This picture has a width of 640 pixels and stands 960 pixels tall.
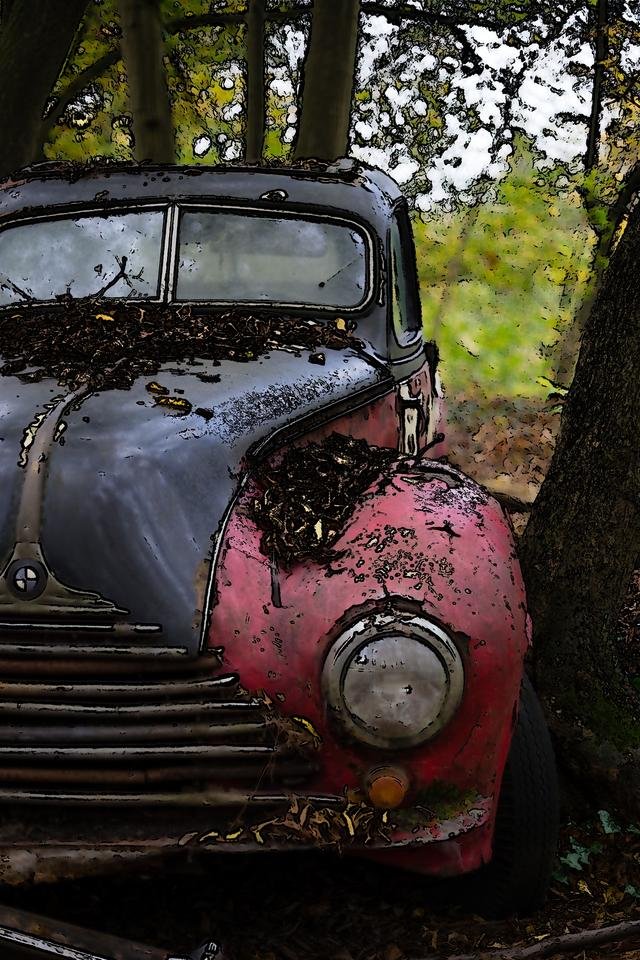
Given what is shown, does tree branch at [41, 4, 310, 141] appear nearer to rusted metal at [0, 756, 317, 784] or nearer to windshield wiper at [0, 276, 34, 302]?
windshield wiper at [0, 276, 34, 302]

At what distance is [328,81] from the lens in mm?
7984

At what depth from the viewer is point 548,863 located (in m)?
2.61

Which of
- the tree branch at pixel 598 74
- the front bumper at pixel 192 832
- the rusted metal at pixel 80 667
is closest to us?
the front bumper at pixel 192 832

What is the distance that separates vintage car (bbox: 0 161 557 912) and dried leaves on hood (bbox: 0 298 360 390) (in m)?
0.02

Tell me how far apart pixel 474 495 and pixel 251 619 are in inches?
28.0

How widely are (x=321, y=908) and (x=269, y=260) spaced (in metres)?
2.29

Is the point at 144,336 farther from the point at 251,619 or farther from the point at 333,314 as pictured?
the point at 251,619

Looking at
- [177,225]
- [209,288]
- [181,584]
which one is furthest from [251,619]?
[177,225]

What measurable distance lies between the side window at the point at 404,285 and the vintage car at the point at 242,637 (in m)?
1.14

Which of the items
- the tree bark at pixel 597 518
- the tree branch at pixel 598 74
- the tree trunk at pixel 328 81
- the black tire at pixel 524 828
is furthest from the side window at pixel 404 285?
the tree branch at pixel 598 74

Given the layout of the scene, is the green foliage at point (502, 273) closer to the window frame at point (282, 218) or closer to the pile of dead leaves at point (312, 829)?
the window frame at point (282, 218)

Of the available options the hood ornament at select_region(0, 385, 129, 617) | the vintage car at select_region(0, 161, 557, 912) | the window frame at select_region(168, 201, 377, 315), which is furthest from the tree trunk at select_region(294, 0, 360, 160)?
the hood ornament at select_region(0, 385, 129, 617)

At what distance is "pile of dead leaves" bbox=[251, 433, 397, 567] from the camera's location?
242cm

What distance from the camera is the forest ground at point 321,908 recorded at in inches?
97.5
